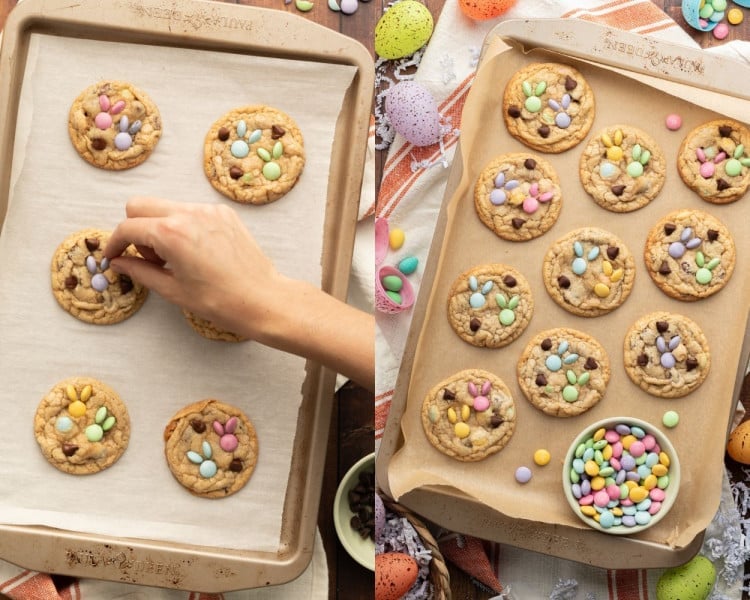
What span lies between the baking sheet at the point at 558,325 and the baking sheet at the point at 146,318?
17cm

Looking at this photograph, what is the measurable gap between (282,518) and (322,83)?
0.56m

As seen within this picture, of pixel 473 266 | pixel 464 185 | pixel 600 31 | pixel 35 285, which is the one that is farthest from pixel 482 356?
pixel 35 285

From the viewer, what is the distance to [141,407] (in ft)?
3.42

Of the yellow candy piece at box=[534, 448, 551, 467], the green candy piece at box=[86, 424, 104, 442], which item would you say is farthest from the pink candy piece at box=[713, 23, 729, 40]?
the green candy piece at box=[86, 424, 104, 442]

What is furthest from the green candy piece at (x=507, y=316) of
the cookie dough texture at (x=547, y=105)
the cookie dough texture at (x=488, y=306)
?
the cookie dough texture at (x=547, y=105)

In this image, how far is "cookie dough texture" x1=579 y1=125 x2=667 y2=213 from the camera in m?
1.11

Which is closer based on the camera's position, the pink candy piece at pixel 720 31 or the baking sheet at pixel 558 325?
the baking sheet at pixel 558 325

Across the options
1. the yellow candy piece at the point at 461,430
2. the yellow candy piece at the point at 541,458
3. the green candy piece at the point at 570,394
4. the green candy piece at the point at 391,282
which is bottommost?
the yellow candy piece at the point at 541,458

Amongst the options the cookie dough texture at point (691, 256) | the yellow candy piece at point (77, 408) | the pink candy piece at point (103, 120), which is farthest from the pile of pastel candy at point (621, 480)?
the pink candy piece at point (103, 120)

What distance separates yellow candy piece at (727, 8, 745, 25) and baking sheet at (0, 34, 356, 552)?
1.94 ft

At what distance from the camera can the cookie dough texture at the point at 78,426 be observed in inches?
40.1

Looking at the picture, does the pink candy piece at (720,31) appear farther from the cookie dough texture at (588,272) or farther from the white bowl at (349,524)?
the white bowl at (349,524)

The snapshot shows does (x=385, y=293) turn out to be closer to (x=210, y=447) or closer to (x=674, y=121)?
(x=210, y=447)

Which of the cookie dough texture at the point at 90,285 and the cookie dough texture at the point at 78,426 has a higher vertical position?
the cookie dough texture at the point at 90,285
